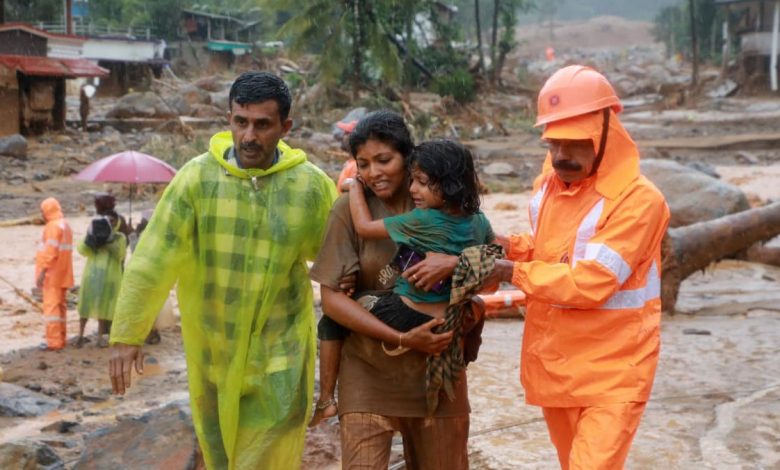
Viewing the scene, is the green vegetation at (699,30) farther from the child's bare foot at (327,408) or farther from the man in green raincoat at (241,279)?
the child's bare foot at (327,408)

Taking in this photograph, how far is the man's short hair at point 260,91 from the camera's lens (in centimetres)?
351

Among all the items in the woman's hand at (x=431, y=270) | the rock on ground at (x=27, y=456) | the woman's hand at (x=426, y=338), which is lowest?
the rock on ground at (x=27, y=456)

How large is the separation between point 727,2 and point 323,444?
40330mm

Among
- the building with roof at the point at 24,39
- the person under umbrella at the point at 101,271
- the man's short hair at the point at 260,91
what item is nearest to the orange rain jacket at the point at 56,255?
the person under umbrella at the point at 101,271

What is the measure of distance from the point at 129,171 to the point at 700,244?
16.8 ft

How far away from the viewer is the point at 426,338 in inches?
126

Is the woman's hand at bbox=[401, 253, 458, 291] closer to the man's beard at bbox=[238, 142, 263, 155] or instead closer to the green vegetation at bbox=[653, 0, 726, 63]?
the man's beard at bbox=[238, 142, 263, 155]

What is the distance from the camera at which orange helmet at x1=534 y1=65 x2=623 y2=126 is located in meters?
3.34

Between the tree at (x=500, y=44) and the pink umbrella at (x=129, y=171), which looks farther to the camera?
the tree at (x=500, y=44)

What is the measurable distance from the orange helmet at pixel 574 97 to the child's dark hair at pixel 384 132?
0.44 metres

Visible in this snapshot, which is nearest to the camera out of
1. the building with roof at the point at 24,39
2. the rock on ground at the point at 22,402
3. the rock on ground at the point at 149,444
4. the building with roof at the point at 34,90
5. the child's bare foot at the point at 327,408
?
the child's bare foot at the point at 327,408

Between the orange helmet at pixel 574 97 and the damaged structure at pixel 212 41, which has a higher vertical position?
the damaged structure at pixel 212 41

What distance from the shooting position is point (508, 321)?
8922 mm

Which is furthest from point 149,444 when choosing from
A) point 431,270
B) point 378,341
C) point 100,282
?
point 100,282
